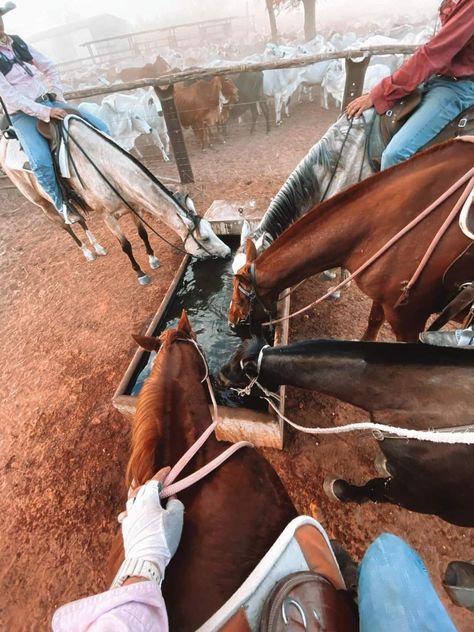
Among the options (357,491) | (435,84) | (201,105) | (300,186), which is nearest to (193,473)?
(357,491)

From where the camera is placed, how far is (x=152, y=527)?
1.21 metres

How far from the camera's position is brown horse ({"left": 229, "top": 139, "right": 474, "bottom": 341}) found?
2.20 metres

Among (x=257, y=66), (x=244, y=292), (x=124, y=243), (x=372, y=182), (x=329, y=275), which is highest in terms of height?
(x=257, y=66)

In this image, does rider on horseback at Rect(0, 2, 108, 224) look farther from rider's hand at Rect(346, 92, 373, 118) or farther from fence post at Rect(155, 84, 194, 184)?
rider's hand at Rect(346, 92, 373, 118)

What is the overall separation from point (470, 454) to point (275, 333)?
73.9 inches

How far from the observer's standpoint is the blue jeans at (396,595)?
1115 millimetres

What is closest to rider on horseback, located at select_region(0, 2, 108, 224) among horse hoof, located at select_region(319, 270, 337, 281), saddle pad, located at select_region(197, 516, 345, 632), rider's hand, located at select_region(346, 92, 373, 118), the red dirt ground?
the red dirt ground

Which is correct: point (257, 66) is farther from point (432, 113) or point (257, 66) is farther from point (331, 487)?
point (331, 487)

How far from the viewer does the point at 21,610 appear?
2418 mm

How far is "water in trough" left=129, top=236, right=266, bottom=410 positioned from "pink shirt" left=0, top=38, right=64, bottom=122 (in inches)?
110

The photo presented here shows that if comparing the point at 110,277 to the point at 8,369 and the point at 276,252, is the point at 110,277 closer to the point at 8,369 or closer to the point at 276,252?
the point at 8,369

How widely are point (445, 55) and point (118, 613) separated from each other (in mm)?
4192

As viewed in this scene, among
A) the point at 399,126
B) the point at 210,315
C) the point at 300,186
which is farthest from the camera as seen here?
the point at 210,315

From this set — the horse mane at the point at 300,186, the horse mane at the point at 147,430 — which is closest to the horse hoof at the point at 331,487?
the horse mane at the point at 147,430
